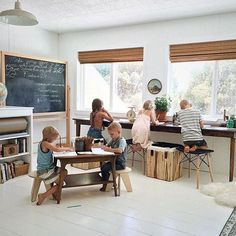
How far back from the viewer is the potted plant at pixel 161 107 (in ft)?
15.1

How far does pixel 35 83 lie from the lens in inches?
204

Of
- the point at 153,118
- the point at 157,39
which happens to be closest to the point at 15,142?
the point at 153,118

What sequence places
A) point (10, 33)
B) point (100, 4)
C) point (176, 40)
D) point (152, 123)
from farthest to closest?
point (10, 33) → point (176, 40) → point (152, 123) → point (100, 4)

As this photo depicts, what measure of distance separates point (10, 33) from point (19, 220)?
12.0 ft

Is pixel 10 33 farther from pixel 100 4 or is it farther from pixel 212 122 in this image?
pixel 212 122

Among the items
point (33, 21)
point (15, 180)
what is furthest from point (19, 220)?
point (33, 21)

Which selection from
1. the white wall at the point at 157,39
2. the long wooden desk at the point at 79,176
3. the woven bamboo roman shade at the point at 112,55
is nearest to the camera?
the long wooden desk at the point at 79,176

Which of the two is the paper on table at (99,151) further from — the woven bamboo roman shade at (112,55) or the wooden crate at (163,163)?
the woven bamboo roman shade at (112,55)

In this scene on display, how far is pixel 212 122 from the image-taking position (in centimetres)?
440

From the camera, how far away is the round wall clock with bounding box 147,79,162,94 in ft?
16.1

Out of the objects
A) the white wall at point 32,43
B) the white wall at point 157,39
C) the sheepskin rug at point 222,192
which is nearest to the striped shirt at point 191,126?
the sheepskin rug at point 222,192

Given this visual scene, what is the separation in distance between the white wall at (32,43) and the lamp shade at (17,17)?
6.93ft

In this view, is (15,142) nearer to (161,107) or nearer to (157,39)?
(161,107)

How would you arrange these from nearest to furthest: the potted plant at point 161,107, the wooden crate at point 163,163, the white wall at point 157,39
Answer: the wooden crate at point 163,163, the white wall at point 157,39, the potted plant at point 161,107
